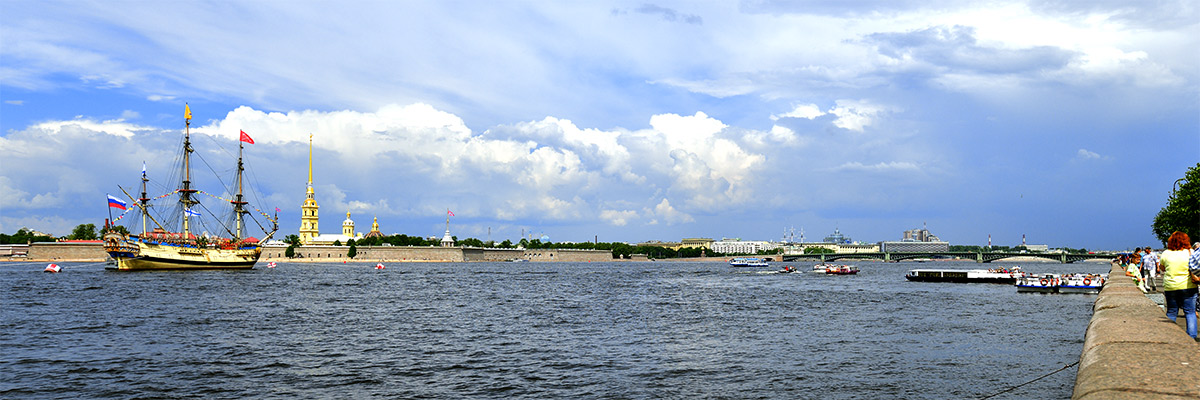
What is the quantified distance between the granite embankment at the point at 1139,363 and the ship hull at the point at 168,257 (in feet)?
319

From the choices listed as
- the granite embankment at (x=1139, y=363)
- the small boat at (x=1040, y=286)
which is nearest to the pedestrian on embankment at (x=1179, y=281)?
the granite embankment at (x=1139, y=363)

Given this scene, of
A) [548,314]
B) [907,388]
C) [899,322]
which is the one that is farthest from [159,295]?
[907,388]

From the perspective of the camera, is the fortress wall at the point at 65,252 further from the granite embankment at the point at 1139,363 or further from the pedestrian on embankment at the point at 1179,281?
the granite embankment at the point at 1139,363

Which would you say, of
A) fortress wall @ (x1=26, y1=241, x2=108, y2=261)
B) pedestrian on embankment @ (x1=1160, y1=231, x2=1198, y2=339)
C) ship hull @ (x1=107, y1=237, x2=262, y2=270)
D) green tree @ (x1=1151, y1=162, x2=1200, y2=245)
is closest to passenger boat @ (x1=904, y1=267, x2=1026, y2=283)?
green tree @ (x1=1151, y1=162, x2=1200, y2=245)

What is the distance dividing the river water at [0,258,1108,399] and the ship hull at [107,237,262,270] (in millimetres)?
50603

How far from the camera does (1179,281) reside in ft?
42.7

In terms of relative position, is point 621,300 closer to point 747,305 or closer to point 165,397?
point 747,305

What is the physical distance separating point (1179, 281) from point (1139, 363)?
5.94 m

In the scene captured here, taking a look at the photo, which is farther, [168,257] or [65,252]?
[65,252]

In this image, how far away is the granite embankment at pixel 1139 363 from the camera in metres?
7.08

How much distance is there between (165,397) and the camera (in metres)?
16.6

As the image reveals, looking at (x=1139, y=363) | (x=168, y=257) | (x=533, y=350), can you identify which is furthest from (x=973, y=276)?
(x=168, y=257)

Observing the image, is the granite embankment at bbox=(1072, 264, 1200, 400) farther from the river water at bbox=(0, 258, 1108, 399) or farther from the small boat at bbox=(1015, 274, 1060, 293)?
the small boat at bbox=(1015, 274, 1060, 293)

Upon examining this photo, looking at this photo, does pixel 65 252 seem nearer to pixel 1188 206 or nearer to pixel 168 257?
pixel 168 257
